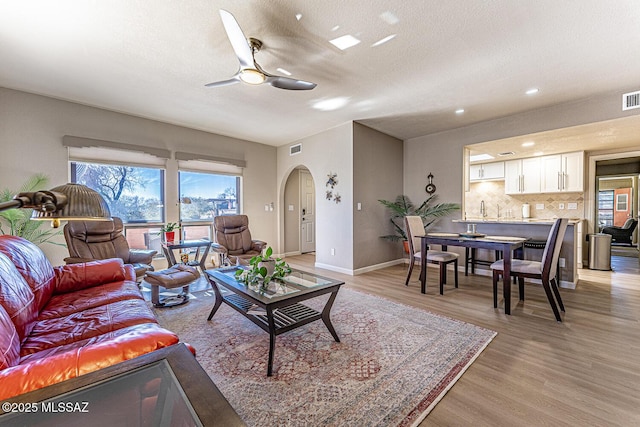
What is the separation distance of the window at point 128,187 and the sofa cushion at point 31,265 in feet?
7.88

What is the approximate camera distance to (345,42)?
2.46m

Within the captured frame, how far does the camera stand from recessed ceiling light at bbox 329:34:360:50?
240 cm

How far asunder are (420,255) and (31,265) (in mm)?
3995

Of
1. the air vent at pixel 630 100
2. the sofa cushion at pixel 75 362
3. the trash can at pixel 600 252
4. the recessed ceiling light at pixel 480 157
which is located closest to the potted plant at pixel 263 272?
the sofa cushion at pixel 75 362

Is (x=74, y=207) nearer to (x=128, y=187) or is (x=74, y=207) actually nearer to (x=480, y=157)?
(x=128, y=187)

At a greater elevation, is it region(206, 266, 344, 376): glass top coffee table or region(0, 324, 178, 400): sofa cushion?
region(0, 324, 178, 400): sofa cushion

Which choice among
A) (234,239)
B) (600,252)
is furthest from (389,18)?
(600,252)

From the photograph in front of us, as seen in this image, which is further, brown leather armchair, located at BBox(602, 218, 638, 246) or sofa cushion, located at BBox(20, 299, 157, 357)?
brown leather armchair, located at BBox(602, 218, 638, 246)

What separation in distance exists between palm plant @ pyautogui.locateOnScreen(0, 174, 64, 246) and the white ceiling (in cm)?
121

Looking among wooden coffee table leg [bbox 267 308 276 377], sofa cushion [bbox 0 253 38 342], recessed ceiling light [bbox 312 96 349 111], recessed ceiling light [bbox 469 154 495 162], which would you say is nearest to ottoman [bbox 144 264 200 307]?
sofa cushion [bbox 0 253 38 342]

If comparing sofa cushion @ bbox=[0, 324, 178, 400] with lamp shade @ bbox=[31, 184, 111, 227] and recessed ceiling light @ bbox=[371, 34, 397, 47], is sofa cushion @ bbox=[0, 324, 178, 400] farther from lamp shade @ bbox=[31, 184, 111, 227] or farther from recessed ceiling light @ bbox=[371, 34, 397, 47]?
recessed ceiling light @ bbox=[371, 34, 397, 47]

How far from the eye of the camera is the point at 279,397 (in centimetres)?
163

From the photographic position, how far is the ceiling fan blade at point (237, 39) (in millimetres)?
1802

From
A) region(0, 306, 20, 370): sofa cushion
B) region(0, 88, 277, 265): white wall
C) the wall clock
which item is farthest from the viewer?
the wall clock
